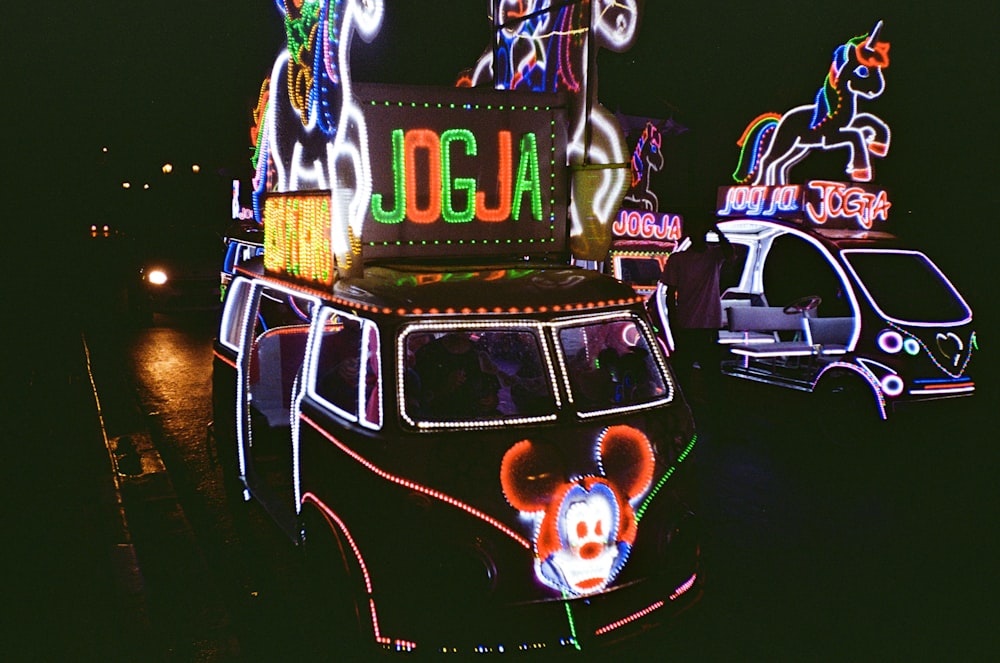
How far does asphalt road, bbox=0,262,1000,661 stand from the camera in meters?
4.71

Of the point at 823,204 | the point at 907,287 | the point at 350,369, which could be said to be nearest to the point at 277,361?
the point at 350,369

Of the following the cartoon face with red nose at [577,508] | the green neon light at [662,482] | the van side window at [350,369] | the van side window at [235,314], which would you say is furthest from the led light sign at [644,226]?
the cartoon face with red nose at [577,508]

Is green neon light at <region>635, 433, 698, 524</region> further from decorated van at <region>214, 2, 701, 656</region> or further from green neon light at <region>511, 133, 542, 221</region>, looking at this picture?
green neon light at <region>511, 133, 542, 221</region>

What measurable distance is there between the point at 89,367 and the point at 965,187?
17683 mm

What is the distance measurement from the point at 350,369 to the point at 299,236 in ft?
3.27

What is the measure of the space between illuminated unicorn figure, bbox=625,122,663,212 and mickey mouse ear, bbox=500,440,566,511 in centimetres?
1613

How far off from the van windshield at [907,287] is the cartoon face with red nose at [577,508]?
5.85m

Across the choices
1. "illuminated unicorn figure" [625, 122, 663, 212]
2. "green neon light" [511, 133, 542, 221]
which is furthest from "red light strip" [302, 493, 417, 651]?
"illuminated unicorn figure" [625, 122, 663, 212]

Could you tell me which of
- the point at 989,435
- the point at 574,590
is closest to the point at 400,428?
the point at 574,590

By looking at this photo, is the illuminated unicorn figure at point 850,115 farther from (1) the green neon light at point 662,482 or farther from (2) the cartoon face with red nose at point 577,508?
(2) the cartoon face with red nose at point 577,508

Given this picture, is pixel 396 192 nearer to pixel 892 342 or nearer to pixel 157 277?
pixel 892 342

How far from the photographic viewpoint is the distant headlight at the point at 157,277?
18.2m

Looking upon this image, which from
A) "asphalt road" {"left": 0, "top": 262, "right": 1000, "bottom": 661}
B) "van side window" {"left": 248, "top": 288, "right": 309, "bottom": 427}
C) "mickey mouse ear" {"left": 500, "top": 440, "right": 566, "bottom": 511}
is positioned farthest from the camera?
"van side window" {"left": 248, "top": 288, "right": 309, "bottom": 427}

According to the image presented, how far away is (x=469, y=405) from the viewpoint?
438 cm
